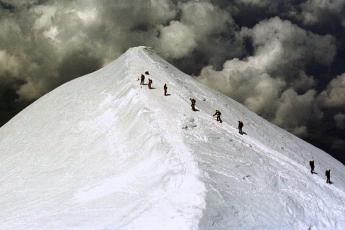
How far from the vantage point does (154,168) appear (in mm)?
44375

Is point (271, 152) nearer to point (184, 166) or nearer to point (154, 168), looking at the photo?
point (184, 166)

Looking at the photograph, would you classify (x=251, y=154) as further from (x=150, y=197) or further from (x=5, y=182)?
(x=5, y=182)

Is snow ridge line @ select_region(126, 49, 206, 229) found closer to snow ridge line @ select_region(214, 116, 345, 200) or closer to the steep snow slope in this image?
the steep snow slope

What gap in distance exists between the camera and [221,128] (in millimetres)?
57531

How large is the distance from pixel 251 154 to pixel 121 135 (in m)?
13.9

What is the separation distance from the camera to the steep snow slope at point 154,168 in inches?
1499

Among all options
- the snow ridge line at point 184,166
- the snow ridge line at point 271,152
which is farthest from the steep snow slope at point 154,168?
the snow ridge line at point 271,152

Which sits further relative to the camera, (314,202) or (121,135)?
(121,135)

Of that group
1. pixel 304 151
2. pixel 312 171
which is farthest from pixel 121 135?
pixel 304 151

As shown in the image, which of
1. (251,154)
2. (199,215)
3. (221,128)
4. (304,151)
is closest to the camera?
(199,215)

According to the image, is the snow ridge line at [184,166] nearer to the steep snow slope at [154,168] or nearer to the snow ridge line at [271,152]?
the steep snow slope at [154,168]

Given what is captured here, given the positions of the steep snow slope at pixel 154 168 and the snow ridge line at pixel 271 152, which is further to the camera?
the snow ridge line at pixel 271 152

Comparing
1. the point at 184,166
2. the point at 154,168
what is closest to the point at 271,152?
the point at 184,166

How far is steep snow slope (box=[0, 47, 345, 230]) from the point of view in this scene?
38.1m
